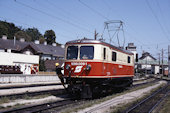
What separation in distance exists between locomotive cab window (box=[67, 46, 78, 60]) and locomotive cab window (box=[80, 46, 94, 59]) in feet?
1.36

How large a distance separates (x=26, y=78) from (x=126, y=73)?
1616 cm

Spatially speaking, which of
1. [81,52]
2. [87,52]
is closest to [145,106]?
[87,52]

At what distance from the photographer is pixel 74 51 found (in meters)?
14.2

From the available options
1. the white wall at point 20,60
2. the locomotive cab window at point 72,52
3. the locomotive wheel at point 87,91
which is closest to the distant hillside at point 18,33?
the white wall at point 20,60

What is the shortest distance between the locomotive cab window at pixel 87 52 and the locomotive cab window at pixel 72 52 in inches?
16.3

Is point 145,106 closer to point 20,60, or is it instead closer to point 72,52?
point 72,52

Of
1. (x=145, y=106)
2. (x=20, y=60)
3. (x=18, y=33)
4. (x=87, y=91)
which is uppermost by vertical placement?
(x=18, y=33)

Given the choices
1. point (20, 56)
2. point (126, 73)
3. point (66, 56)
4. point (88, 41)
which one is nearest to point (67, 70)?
point (66, 56)

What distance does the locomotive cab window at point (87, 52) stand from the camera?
13.6 metres

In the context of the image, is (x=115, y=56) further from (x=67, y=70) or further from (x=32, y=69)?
(x=32, y=69)

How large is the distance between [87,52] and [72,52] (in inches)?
41.5

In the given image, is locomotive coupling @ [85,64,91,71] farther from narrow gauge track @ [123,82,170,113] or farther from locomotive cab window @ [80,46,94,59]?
narrow gauge track @ [123,82,170,113]

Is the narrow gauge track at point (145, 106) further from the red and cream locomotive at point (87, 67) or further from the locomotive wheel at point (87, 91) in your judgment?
the locomotive wheel at point (87, 91)

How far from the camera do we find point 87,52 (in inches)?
542
